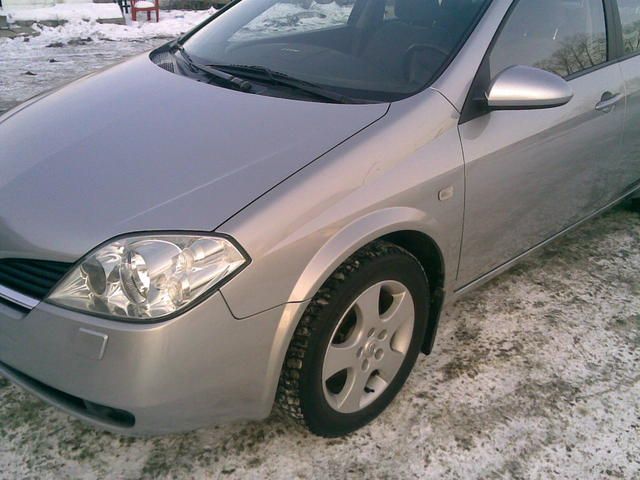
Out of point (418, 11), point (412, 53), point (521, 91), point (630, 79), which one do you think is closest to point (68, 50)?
point (418, 11)

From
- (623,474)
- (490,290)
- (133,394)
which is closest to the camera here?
(133,394)

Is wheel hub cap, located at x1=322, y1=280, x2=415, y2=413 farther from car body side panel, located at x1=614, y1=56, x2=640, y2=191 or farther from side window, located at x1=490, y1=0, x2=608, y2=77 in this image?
car body side panel, located at x1=614, y1=56, x2=640, y2=191

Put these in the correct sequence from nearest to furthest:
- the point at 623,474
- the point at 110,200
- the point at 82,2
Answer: the point at 110,200, the point at 623,474, the point at 82,2

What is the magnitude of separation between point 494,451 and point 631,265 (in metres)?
1.77

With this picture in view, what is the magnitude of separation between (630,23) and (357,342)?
2.32m

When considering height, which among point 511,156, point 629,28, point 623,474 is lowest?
point 623,474

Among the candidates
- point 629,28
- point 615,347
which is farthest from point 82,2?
point 615,347

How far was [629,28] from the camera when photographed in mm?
2975

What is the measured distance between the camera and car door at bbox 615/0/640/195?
2.87 m

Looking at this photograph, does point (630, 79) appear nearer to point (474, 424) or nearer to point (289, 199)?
point (474, 424)

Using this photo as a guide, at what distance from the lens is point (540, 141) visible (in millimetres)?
2365

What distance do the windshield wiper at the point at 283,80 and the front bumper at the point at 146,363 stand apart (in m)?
0.84

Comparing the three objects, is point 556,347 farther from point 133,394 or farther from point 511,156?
point 133,394

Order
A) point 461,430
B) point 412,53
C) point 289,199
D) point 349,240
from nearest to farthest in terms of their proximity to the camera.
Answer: point 289,199 → point 349,240 → point 461,430 → point 412,53
